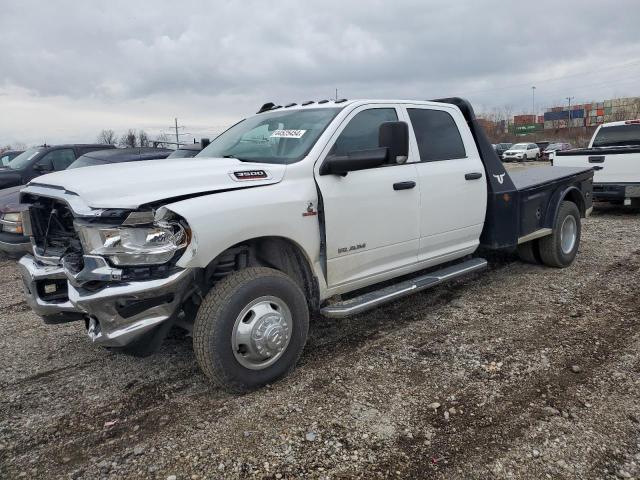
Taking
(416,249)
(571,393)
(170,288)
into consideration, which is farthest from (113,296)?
(571,393)

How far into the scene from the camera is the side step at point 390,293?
359 cm

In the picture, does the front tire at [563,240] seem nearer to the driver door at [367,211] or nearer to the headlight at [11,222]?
the driver door at [367,211]

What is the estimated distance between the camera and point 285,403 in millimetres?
3146

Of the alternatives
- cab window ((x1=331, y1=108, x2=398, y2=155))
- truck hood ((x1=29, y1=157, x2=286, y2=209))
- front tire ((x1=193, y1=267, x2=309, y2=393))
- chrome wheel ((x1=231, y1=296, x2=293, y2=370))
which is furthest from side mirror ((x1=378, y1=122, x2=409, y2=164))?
chrome wheel ((x1=231, y1=296, x2=293, y2=370))

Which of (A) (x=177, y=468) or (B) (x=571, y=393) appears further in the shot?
(B) (x=571, y=393)

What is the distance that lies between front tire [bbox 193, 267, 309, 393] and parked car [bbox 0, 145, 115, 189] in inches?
328

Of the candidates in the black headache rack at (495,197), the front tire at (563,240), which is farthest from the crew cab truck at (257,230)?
the front tire at (563,240)

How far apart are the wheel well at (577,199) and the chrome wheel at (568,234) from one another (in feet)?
0.86

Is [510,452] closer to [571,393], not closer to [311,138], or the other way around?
[571,393]

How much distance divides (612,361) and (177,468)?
3.05 meters

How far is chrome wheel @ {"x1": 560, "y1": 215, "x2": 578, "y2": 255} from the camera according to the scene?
6180 millimetres

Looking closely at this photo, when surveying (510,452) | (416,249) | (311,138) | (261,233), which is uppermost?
(311,138)

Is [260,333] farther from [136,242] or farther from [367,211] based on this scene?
[367,211]

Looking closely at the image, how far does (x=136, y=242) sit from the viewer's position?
2.86 m
